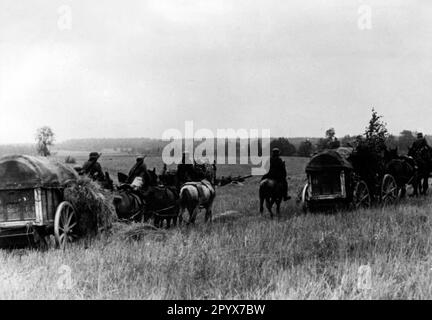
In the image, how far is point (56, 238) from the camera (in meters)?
8.06

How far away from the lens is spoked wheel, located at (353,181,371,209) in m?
13.3

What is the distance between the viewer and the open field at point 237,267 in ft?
16.5

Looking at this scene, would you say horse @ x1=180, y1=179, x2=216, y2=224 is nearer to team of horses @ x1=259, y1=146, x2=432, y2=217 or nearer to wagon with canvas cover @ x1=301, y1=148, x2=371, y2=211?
team of horses @ x1=259, y1=146, x2=432, y2=217

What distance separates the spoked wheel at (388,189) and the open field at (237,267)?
5728mm

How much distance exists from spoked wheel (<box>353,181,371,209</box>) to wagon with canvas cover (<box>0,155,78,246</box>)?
26.2ft

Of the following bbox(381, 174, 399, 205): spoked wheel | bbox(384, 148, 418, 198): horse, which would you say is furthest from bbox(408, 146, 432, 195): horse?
bbox(381, 174, 399, 205): spoked wheel

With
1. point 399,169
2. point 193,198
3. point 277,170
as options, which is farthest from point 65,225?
point 399,169

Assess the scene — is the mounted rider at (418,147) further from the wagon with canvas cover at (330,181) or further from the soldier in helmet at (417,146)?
the wagon with canvas cover at (330,181)

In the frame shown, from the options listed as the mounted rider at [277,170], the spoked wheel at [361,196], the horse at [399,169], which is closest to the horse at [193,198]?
the mounted rider at [277,170]

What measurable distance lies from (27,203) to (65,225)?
76 cm

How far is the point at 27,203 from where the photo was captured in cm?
812

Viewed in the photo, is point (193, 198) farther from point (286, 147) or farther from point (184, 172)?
point (286, 147)

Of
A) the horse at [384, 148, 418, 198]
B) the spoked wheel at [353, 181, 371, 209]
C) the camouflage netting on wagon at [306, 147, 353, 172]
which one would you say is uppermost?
the camouflage netting on wagon at [306, 147, 353, 172]

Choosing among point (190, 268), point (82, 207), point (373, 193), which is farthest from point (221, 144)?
point (190, 268)
